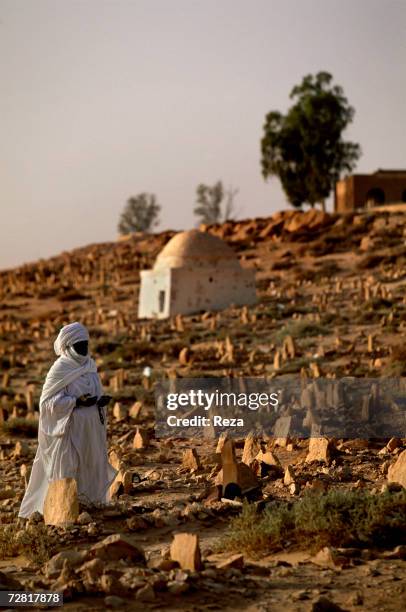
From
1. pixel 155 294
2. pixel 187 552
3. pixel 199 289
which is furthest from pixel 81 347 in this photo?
pixel 155 294

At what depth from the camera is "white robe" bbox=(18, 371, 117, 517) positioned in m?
7.46

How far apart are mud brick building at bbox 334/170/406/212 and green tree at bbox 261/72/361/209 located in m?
1.43

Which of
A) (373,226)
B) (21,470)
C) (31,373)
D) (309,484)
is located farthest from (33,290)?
(309,484)

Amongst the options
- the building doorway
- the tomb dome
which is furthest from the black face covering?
the building doorway

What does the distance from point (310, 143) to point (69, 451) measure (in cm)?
3946

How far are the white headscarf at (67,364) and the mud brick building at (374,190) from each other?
3795 centimetres

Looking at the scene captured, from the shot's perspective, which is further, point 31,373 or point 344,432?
point 31,373

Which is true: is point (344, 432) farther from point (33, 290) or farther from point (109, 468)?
point (33, 290)

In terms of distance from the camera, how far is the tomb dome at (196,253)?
2981 cm

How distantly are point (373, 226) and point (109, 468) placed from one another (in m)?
34.0

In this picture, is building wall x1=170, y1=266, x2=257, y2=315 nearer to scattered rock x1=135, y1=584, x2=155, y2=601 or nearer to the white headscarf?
the white headscarf

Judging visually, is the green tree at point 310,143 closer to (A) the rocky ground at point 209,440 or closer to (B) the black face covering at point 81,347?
(A) the rocky ground at point 209,440

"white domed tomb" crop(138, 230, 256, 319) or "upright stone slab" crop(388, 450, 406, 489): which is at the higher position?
"white domed tomb" crop(138, 230, 256, 319)

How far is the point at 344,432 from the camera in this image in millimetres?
10797
